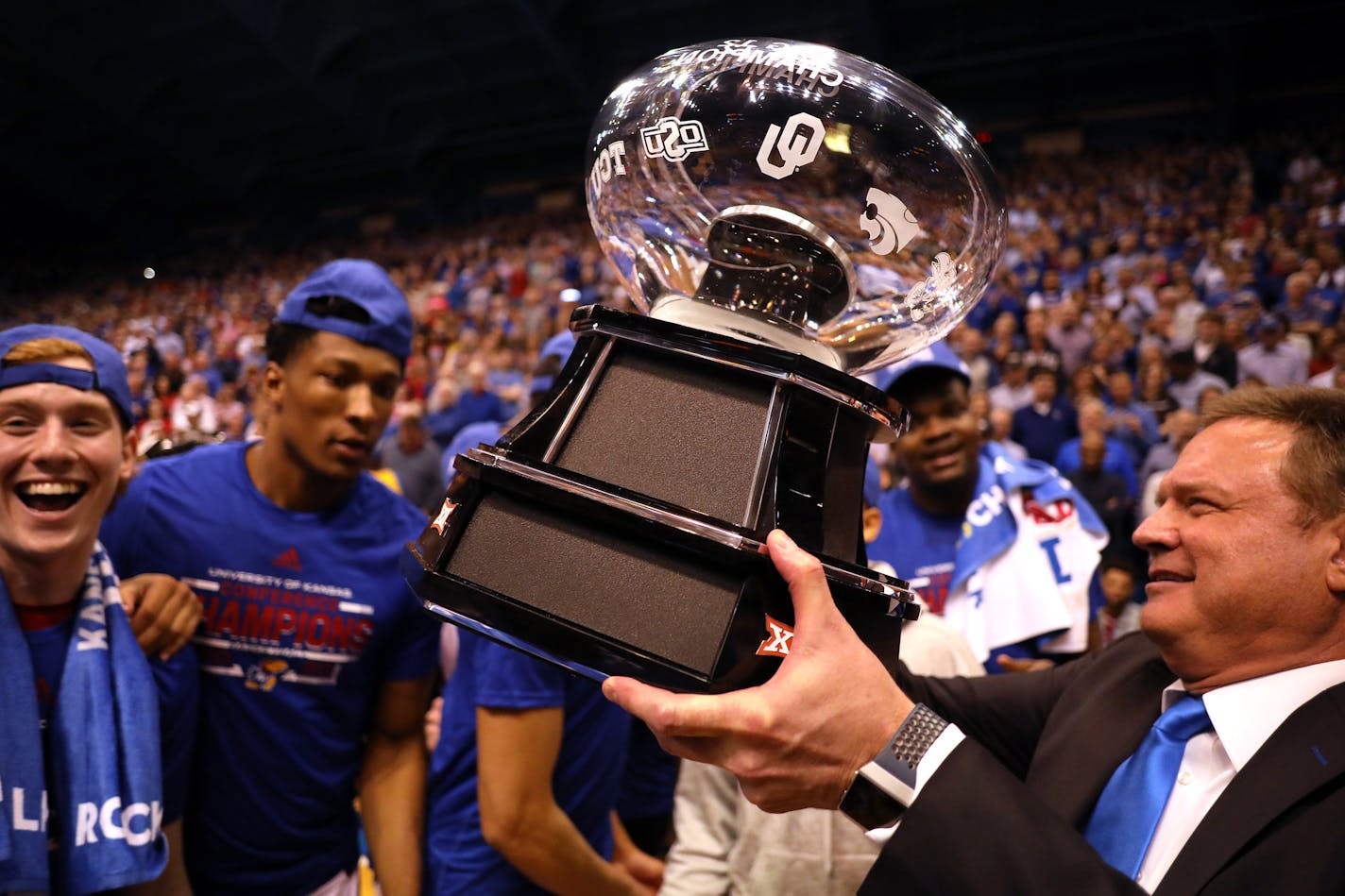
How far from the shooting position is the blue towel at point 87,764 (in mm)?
1349

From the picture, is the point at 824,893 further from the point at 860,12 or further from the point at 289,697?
the point at 860,12

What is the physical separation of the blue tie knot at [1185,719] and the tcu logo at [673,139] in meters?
0.97

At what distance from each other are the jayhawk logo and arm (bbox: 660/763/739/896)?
80 cm

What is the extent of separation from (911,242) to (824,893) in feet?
4.05

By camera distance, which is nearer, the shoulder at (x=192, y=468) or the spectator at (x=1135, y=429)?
the shoulder at (x=192, y=468)

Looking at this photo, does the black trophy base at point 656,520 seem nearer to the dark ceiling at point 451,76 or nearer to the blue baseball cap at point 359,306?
the blue baseball cap at point 359,306

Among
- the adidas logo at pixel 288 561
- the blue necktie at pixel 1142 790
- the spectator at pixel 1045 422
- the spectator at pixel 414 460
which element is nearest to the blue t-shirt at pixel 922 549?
the blue necktie at pixel 1142 790

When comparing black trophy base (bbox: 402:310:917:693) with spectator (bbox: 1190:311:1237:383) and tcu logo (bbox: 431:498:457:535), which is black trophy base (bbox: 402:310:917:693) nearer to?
tcu logo (bbox: 431:498:457:535)

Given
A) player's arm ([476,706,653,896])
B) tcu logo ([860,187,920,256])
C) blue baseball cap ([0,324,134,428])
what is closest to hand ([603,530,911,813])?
tcu logo ([860,187,920,256])

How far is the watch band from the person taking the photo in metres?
0.88

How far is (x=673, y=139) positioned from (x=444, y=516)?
0.44 meters

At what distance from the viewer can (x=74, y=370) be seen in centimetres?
150

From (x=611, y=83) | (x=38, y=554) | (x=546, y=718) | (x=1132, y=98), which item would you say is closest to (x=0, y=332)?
(x=38, y=554)

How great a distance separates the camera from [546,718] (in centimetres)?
166
